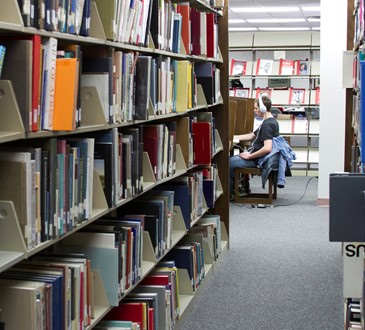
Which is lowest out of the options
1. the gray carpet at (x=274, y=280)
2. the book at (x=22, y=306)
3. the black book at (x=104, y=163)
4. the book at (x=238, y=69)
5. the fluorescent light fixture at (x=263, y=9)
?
the gray carpet at (x=274, y=280)

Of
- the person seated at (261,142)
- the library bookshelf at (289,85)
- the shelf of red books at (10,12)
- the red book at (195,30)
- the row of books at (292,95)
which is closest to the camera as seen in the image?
the shelf of red books at (10,12)

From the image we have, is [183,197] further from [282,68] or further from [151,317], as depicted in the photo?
[282,68]

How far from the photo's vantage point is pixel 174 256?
3.98 metres

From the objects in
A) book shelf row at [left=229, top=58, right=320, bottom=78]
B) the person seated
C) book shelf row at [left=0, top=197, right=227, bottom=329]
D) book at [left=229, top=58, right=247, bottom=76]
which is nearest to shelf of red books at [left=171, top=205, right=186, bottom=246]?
book shelf row at [left=0, top=197, right=227, bottom=329]

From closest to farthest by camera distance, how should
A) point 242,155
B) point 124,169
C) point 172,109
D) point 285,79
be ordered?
point 124,169 < point 172,109 < point 242,155 < point 285,79

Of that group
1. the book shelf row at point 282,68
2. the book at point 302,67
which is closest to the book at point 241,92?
the book shelf row at point 282,68

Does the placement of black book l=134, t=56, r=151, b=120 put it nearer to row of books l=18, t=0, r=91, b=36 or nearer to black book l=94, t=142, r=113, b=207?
black book l=94, t=142, r=113, b=207

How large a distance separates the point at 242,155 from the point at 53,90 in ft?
18.0

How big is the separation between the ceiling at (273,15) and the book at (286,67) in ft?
2.99

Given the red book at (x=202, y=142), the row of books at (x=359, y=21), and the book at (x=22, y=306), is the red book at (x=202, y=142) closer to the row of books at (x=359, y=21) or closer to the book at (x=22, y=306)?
the row of books at (x=359, y=21)

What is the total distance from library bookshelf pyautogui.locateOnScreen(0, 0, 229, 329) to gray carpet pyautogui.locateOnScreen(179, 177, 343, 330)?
187 mm

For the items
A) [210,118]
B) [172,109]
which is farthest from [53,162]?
[210,118]

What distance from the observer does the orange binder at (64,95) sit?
2.17 meters

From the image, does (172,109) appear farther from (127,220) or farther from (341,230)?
(341,230)
